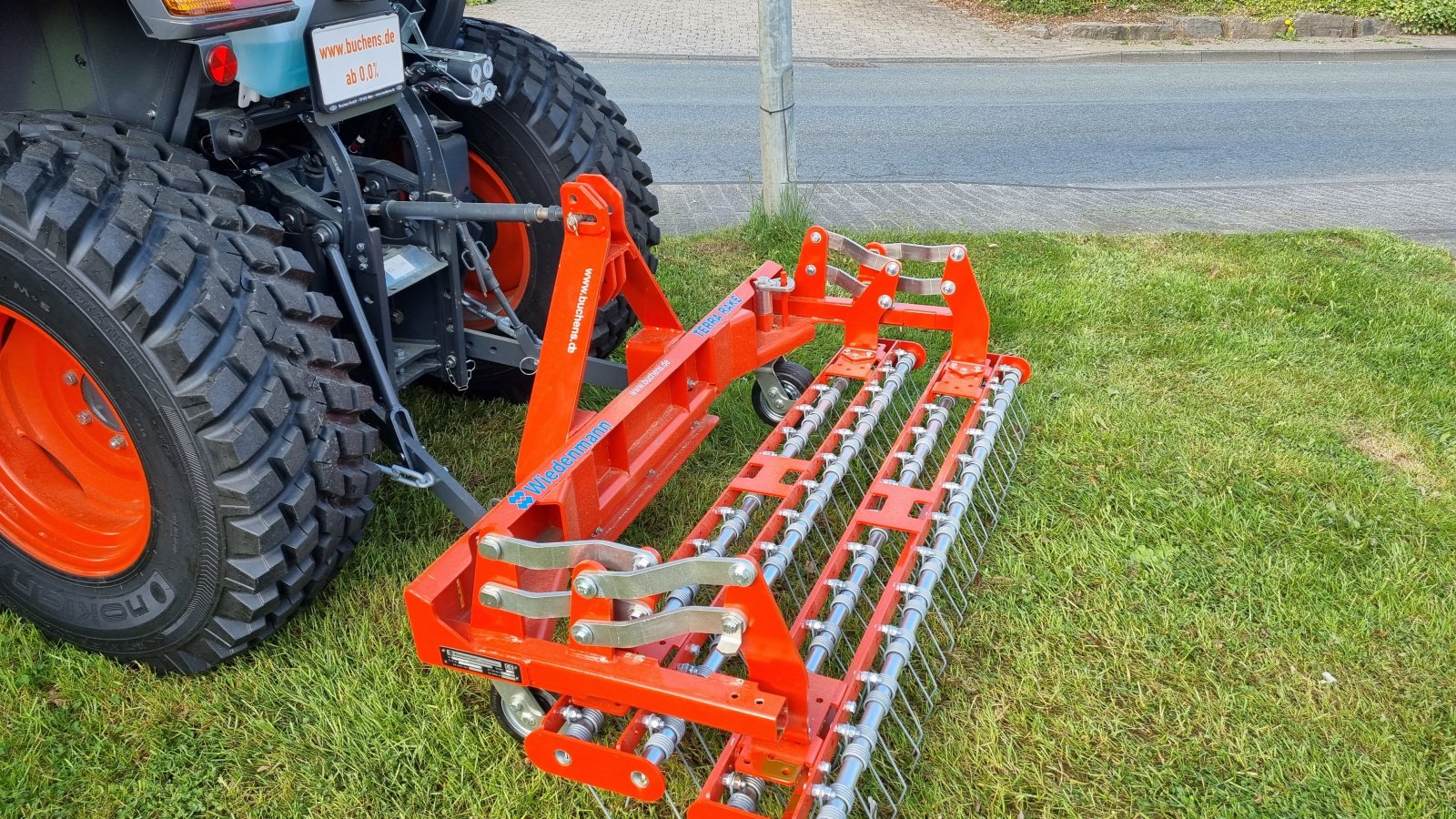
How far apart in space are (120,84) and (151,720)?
1.44 m

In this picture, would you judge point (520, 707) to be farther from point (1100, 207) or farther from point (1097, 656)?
point (1100, 207)

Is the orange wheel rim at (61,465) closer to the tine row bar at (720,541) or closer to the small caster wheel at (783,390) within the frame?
the tine row bar at (720,541)

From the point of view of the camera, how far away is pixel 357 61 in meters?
2.58

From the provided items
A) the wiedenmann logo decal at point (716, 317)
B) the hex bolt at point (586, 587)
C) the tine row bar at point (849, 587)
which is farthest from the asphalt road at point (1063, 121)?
the hex bolt at point (586, 587)

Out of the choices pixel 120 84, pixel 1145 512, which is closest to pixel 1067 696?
pixel 1145 512

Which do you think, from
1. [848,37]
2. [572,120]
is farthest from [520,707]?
[848,37]

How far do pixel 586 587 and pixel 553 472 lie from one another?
0.41 m

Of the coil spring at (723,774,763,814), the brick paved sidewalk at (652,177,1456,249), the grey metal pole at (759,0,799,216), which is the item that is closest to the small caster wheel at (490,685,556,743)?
the coil spring at (723,774,763,814)

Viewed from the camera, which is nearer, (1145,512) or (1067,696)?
(1067,696)

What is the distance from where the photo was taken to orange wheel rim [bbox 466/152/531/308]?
3.36 m

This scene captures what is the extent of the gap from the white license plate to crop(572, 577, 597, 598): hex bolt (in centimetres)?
135

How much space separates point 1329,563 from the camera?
2871mm

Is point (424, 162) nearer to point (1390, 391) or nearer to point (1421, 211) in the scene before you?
point (1390, 391)

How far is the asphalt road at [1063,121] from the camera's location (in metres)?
7.52
